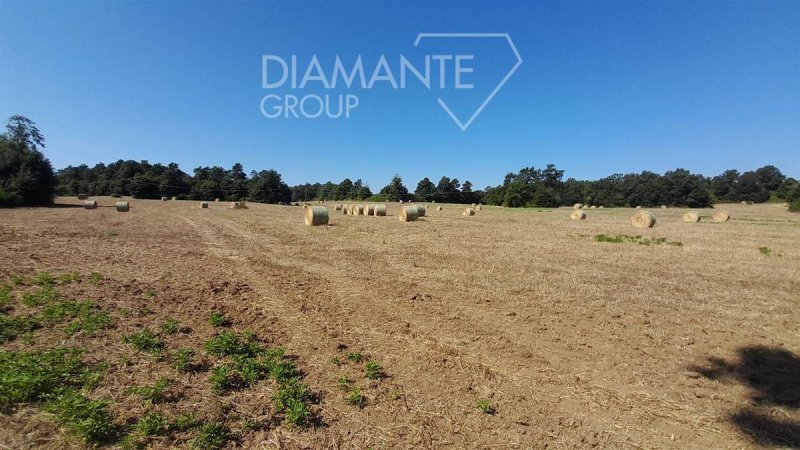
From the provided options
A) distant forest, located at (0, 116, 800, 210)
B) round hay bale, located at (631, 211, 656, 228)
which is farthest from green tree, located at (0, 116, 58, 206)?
round hay bale, located at (631, 211, 656, 228)

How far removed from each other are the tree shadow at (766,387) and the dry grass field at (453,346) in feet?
0.07

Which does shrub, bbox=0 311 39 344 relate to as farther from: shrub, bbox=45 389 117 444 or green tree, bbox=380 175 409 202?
green tree, bbox=380 175 409 202

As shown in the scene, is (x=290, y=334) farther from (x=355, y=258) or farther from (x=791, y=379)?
(x=791, y=379)

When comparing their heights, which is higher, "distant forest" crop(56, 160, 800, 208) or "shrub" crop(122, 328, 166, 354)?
"distant forest" crop(56, 160, 800, 208)

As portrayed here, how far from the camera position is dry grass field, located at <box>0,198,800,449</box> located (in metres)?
3.50

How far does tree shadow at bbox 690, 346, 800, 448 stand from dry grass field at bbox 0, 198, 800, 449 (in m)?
0.02

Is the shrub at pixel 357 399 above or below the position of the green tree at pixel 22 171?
below

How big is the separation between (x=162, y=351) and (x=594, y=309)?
7.75 m

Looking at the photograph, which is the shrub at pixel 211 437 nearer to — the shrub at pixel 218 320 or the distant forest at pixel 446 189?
the shrub at pixel 218 320

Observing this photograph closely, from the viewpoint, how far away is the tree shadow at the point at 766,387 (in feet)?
11.6

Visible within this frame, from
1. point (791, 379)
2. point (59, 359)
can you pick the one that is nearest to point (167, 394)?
point (59, 359)

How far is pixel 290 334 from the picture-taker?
564 centimetres

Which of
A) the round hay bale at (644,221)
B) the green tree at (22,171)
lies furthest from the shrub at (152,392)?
the green tree at (22,171)

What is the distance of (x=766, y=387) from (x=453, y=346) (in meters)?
4.03
